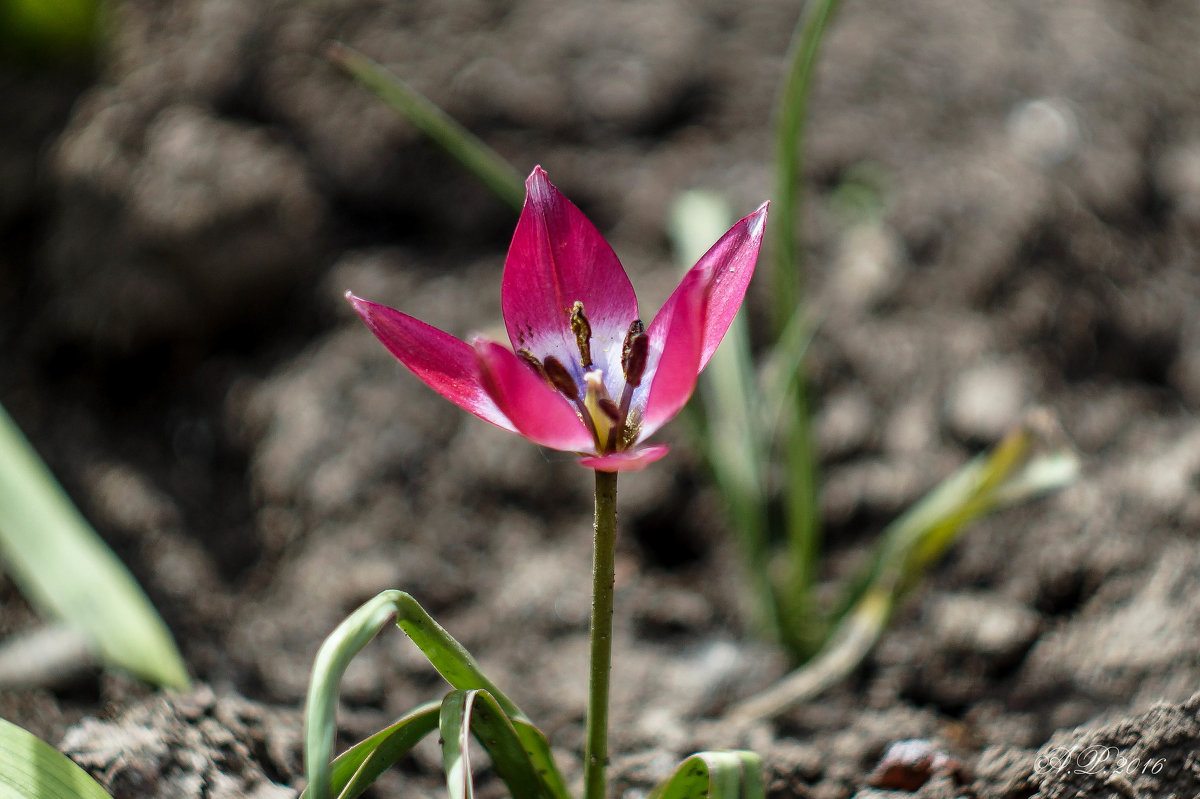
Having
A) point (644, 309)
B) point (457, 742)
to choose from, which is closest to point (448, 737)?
point (457, 742)

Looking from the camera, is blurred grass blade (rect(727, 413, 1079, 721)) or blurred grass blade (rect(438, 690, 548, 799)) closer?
blurred grass blade (rect(438, 690, 548, 799))

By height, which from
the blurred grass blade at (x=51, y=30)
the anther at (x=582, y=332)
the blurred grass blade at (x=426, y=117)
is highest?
the blurred grass blade at (x=51, y=30)

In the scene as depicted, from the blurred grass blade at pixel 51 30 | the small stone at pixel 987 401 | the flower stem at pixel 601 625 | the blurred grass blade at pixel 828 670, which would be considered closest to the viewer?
the flower stem at pixel 601 625

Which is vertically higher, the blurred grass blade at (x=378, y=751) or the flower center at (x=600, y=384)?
the flower center at (x=600, y=384)

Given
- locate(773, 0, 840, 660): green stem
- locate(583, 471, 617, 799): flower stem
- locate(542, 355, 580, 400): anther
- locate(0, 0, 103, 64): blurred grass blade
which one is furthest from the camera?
locate(0, 0, 103, 64): blurred grass blade

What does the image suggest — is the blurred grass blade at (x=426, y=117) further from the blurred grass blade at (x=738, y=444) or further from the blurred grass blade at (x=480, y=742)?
the blurred grass blade at (x=480, y=742)

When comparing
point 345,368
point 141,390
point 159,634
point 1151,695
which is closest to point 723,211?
point 345,368

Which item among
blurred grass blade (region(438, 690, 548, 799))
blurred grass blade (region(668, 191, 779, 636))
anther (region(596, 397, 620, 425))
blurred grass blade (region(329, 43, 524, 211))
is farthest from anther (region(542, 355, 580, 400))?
blurred grass blade (region(668, 191, 779, 636))
